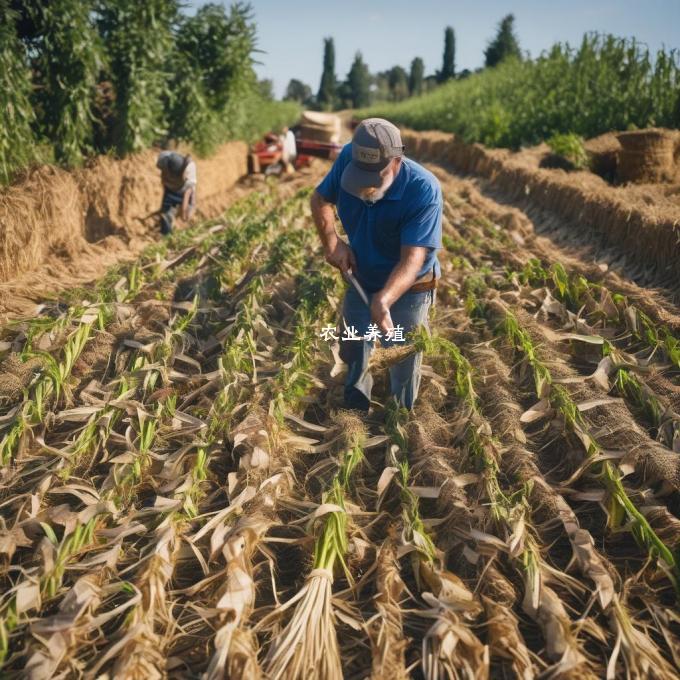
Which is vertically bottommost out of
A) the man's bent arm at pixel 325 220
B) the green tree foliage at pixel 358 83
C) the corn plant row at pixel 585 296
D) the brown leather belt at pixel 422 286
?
the corn plant row at pixel 585 296

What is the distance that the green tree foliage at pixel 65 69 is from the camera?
7980 millimetres

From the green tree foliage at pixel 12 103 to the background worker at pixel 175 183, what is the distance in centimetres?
182

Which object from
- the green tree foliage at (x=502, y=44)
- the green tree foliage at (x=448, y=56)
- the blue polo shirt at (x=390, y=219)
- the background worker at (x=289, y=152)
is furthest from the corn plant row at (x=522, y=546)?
the green tree foliage at (x=448, y=56)

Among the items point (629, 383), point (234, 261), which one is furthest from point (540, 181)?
point (629, 383)

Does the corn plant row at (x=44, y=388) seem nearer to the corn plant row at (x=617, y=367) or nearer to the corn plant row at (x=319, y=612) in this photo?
the corn plant row at (x=319, y=612)

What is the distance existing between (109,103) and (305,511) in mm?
9616

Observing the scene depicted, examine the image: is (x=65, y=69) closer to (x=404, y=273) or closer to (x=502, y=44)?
(x=404, y=273)

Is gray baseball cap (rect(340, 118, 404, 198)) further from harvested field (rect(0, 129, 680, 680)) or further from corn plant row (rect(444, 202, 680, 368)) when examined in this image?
corn plant row (rect(444, 202, 680, 368))

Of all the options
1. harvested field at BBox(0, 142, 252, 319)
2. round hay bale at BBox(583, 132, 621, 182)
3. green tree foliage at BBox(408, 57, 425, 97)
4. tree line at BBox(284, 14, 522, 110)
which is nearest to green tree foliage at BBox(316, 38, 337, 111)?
tree line at BBox(284, 14, 522, 110)

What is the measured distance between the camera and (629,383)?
395cm

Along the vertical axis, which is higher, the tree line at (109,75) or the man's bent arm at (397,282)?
the tree line at (109,75)

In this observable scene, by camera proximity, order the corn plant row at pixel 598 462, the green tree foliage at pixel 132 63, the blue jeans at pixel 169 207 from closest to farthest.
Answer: the corn plant row at pixel 598 462 < the blue jeans at pixel 169 207 < the green tree foliage at pixel 132 63

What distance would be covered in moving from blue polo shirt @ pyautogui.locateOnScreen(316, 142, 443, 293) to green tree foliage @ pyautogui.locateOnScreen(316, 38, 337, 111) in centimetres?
7347

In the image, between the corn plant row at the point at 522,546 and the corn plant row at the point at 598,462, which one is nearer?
the corn plant row at the point at 522,546
